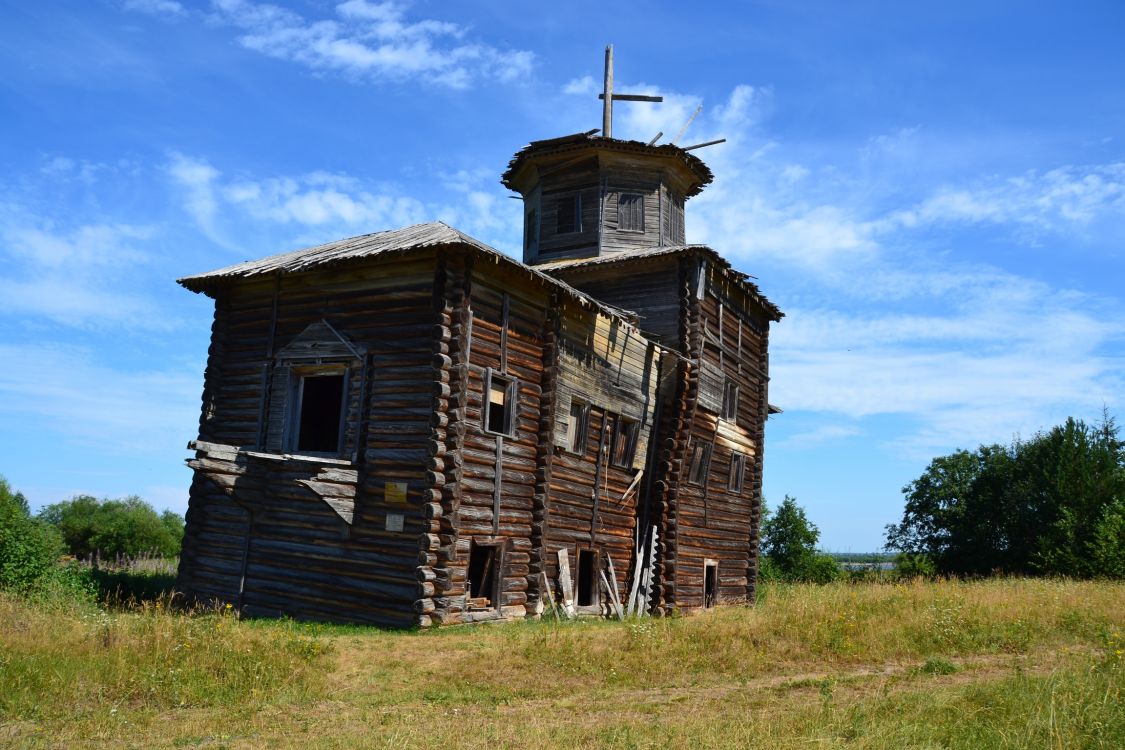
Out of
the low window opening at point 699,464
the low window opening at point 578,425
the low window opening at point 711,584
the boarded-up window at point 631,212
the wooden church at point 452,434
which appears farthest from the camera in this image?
the boarded-up window at point 631,212

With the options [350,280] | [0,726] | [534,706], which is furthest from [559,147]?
[0,726]

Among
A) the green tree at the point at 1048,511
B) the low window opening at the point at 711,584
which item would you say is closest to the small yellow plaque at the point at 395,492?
the low window opening at the point at 711,584

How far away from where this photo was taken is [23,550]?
20188mm

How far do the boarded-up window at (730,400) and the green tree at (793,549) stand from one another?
56.7 ft

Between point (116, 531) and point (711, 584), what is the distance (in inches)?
1533

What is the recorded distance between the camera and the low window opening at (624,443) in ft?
75.4

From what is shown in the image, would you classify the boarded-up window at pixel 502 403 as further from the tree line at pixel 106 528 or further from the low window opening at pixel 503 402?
the tree line at pixel 106 528

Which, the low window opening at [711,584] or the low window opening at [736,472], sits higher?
the low window opening at [736,472]

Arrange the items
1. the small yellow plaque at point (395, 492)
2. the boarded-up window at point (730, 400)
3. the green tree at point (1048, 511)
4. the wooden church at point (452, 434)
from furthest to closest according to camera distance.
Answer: the green tree at point (1048, 511) → the boarded-up window at point (730, 400) → the wooden church at point (452, 434) → the small yellow plaque at point (395, 492)

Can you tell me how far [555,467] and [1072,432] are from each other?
32195 millimetres

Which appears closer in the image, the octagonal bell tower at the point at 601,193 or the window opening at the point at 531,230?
the octagonal bell tower at the point at 601,193

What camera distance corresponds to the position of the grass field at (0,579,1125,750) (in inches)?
355

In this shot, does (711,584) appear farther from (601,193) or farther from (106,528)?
(106,528)

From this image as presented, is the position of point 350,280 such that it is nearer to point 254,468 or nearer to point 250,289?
point 250,289
